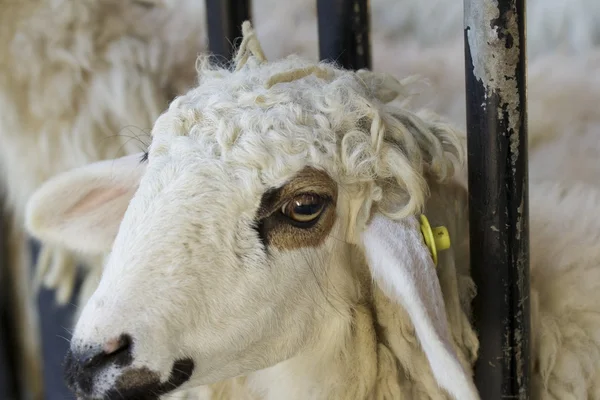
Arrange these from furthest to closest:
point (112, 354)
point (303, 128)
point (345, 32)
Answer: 1. point (345, 32)
2. point (303, 128)
3. point (112, 354)

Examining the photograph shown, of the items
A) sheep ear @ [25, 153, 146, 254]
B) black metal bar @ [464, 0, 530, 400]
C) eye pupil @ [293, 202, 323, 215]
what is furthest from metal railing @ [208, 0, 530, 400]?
sheep ear @ [25, 153, 146, 254]

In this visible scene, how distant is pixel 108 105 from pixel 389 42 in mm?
695

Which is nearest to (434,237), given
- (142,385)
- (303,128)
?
(303,128)

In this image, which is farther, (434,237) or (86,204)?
(86,204)

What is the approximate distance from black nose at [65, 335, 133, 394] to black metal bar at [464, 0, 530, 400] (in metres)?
0.44

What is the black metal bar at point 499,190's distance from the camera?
765mm

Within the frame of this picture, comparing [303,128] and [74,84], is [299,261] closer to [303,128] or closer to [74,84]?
[303,128]

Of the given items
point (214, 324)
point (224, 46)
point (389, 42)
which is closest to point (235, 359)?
point (214, 324)

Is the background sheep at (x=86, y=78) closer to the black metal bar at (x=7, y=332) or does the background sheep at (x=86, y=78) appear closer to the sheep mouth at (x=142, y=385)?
the black metal bar at (x=7, y=332)

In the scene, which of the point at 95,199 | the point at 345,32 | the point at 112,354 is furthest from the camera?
the point at 345,32

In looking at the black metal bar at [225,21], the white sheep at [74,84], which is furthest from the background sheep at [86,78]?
the black metal bar at [225,21]

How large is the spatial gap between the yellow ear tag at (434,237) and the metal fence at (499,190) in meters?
0.04

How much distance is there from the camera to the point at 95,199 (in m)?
1.07

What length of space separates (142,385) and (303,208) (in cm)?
27
